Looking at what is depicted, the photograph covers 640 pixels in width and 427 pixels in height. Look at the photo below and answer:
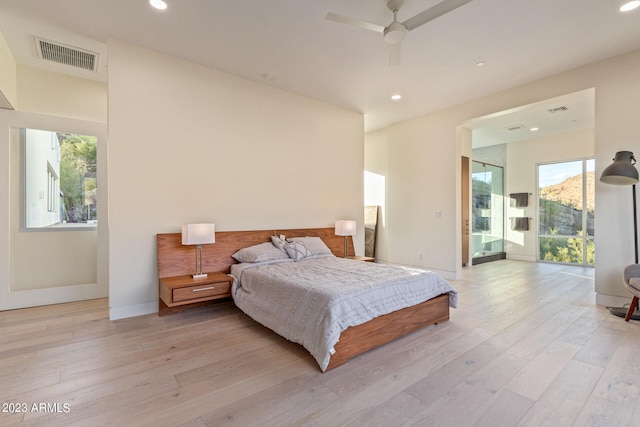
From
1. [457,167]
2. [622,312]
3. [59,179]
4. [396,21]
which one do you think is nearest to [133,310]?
[59,179]

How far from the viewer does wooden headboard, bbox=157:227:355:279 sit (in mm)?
3342

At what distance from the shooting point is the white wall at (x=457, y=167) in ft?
11.3

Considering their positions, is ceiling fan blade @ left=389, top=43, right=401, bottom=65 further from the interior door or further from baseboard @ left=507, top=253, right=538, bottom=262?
baseboard @ left=507, top=253, right=538, bottom=262

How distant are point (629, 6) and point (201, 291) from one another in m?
4.84

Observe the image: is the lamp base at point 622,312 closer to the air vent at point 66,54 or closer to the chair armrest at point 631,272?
the chair armrest at point 631,272

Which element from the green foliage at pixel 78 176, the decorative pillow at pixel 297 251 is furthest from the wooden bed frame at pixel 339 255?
the green foliage at pixel 78 176

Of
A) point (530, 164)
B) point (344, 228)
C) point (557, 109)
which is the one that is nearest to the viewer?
point (344, 228)

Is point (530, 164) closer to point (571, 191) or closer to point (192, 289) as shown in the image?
point (571, 191)

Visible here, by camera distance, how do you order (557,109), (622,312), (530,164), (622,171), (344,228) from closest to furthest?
(622,171)
(622,312)
(344,228)
(557,109)
(530,164)

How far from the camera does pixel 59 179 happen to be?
12.6 feet

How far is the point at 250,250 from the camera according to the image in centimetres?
371

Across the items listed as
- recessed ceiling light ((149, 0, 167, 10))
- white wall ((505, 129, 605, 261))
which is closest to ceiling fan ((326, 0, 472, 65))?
recessed ceiling light ((149, 0, 167, 10))

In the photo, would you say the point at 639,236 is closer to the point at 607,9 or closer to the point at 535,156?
the point at 607,9

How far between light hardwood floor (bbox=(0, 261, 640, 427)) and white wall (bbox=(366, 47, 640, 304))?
0.89 metres
